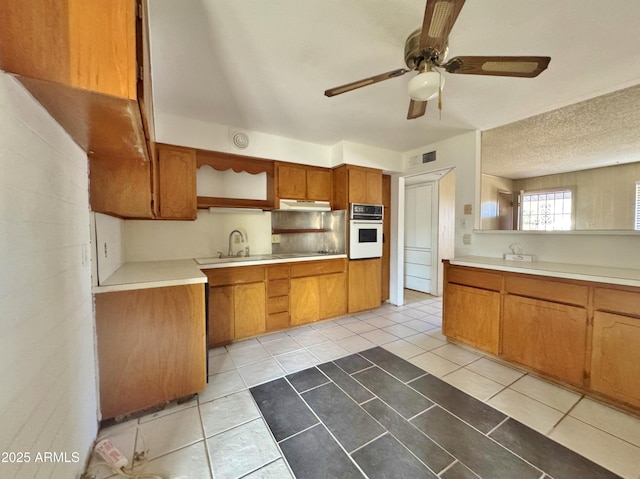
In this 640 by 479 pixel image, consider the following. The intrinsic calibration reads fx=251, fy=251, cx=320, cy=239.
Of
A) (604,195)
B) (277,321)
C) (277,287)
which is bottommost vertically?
(277,321)

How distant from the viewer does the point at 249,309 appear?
113 inches

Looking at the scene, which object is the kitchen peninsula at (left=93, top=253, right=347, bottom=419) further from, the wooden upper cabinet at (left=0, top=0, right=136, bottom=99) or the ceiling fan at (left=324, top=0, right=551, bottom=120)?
the ceiling fan at (left=324, top=0, right=551, bottom=120)

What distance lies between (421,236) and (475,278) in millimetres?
2506

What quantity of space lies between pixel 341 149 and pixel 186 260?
242 cm

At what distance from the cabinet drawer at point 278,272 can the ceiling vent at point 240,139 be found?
148 centimetres

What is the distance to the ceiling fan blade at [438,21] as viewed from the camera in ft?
3.40

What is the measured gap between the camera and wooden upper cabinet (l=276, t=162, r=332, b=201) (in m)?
3.28

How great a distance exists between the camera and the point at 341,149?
3.45 meters

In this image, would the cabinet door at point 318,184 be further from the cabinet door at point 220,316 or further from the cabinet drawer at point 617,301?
the cabinet drawer at point 617,301

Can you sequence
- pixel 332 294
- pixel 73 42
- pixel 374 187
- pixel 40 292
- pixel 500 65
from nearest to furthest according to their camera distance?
1. pixel 73 42
2. pixel 40 292
3. pixel 500 65
4. pixel 332 294
5. pixel 374 187

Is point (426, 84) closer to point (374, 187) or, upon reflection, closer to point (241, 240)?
point (374, 187)

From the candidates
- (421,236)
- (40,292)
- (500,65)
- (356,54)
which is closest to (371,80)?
(356,54)

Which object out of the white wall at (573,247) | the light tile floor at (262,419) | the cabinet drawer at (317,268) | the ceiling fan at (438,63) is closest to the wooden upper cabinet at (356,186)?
the cabinet drawer at (317,268)

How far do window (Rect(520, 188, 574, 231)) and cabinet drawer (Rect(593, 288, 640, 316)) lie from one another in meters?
0.80
